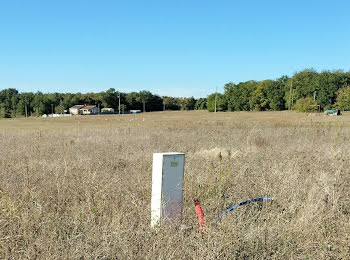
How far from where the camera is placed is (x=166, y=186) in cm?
300

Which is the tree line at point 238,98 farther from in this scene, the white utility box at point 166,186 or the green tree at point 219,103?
the white utility box at point 166,186

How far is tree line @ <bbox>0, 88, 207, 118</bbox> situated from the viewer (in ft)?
379

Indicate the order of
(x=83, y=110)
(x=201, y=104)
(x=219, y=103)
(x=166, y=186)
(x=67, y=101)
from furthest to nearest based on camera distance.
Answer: (x=201, y=104) → (x=67, y=101) → (x=83, y=110) → (x=219, y=103) → (x=166, y=186)

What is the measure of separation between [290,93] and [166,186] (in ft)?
274

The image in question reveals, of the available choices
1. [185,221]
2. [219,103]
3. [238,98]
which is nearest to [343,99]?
[238,98]

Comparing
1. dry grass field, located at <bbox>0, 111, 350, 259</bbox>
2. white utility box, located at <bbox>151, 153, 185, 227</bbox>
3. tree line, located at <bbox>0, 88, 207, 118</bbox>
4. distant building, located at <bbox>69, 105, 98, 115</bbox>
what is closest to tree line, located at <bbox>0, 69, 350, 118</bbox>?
tree line, located at <bbox>0, 88, 207, 118</bbox>

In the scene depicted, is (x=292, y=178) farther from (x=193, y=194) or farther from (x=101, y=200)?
(x=101, y=200)

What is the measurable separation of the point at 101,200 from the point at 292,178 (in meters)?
3.15

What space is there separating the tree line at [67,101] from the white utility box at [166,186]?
366 ft

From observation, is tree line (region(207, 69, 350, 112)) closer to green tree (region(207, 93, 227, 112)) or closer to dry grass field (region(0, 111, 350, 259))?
green tree (region(207, 93, 227, 112))

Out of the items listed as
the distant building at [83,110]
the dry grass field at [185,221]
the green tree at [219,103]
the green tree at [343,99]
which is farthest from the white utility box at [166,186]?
the distant building at [83,110]

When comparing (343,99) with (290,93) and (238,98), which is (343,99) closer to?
(290,93)

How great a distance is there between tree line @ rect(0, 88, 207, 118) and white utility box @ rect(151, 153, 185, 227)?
366 feet

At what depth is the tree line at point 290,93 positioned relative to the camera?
72.4 metres
